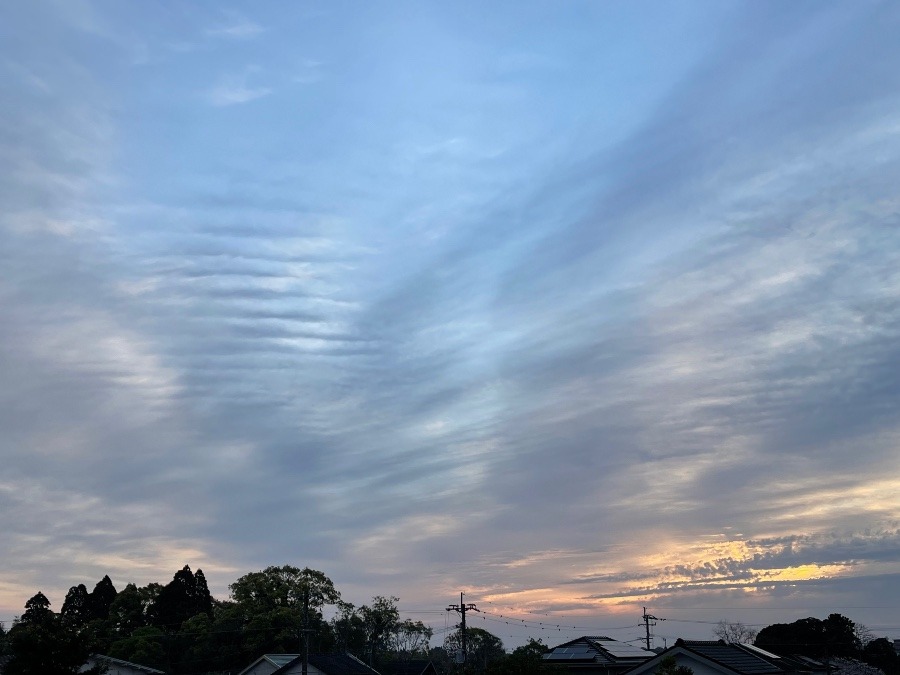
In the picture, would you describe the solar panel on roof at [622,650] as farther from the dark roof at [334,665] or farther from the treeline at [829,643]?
the treeline at [829,643]

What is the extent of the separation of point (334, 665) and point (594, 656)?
23.3 meters

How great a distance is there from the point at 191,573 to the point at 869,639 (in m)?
104

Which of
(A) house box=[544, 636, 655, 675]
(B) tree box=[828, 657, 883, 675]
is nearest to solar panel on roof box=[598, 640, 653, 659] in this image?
(A) house box=[544, 636, 655, 675]

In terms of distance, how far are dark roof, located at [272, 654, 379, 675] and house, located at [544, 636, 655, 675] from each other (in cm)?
1790

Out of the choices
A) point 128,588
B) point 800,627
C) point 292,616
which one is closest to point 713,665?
point 292,616

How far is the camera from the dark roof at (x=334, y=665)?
74688 mm

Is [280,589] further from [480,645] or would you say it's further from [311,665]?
[480,645]

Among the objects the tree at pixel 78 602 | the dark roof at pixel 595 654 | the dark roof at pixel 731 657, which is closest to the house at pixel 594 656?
the dark roof at pixel 595 654

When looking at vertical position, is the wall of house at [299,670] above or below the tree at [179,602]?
below

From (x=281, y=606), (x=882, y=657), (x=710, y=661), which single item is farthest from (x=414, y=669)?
(x=882, y=657)

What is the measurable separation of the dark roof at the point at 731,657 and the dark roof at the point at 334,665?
34343 millimetres

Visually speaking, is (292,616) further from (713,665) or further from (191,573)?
(713,665)

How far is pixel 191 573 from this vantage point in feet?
418

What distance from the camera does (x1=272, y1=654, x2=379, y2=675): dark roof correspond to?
74.7 metres
